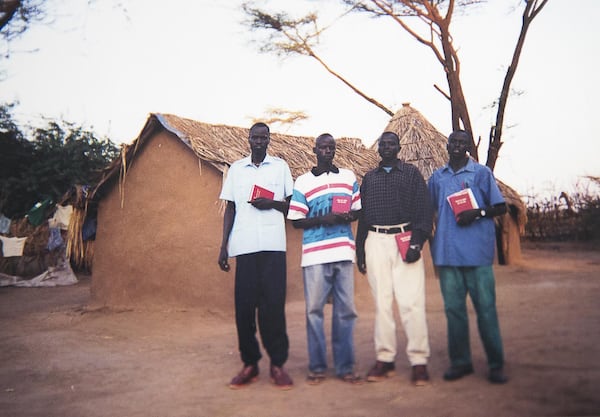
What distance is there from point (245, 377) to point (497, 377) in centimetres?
157

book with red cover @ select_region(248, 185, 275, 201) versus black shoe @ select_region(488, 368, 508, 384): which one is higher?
book with red cover @ select_region(248, 185, 275, 201)

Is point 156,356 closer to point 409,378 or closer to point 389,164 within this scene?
point 409,378

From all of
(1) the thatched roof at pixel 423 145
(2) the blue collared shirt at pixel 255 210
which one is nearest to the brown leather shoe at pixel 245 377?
(2) the blue collared shirt at pixel 255 210

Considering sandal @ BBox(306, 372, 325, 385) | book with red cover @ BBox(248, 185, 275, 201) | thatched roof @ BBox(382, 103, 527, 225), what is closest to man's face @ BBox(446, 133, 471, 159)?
book with red cover @ BBox(248, 185, 275, 201)

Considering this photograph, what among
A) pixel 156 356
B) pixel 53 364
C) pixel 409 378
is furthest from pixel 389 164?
pixel 53 364

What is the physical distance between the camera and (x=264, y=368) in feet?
13.8

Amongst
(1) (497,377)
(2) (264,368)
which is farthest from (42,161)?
(1) (497,377)

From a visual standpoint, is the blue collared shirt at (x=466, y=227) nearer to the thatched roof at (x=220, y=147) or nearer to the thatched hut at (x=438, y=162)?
the thatched roof at (x=220, y=147)

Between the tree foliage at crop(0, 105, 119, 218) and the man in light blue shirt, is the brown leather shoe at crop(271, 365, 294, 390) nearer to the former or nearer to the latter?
the man in light blue shirt

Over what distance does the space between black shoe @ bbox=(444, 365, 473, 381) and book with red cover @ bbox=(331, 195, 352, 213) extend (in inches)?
46.4

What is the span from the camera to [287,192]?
3906 mm

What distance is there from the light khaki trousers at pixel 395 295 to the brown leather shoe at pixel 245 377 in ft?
2.77

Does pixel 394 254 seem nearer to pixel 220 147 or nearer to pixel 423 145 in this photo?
pixel 220 147

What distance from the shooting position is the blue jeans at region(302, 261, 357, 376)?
11.8 ft
